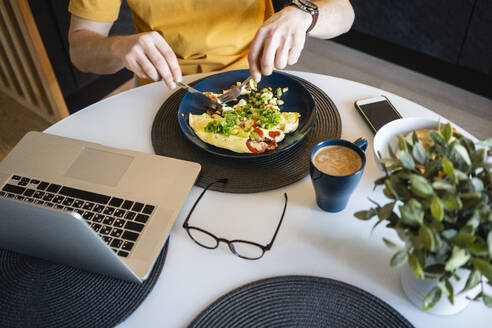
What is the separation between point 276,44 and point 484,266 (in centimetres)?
63

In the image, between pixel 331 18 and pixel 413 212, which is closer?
pixel 413 212

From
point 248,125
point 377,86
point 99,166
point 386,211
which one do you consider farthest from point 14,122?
point 386,211

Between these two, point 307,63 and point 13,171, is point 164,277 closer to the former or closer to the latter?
point 13,171

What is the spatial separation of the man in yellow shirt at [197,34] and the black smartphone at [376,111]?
0.67ft

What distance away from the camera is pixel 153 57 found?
0.91 metres

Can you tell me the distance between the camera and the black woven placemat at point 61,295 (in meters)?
0.64

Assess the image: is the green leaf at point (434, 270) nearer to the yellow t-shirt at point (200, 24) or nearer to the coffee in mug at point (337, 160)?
the coffee in mug at point (337, 160)


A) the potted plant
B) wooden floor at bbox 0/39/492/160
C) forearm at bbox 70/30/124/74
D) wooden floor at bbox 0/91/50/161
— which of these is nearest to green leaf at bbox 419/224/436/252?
the potted plant

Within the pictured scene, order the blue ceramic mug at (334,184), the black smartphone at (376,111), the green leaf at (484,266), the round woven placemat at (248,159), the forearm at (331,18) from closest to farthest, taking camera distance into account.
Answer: the green leaf at (484,266) → the blue ceramic mug at (334,184) → the round woven placemat at (248,159) → the black smartphone at (376,111) → the forearm at (331,18)

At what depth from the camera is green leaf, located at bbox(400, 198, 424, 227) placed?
50 centimetres

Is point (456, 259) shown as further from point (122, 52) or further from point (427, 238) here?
point (122, 52)

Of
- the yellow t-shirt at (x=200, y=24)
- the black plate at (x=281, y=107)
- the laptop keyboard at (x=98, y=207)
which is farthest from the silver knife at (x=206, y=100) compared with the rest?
the laptop keyboard at (x=98, y=207)

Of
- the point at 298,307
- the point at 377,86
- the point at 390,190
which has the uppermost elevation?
the point at 390,190

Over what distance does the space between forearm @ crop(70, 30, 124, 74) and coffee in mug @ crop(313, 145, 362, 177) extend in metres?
0.58
